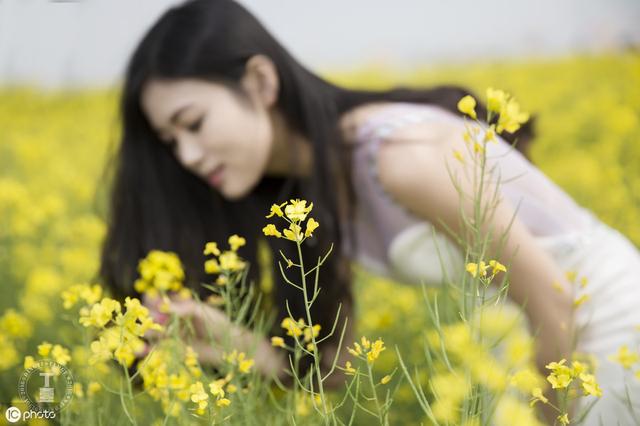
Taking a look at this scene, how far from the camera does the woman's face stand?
1.42 meters

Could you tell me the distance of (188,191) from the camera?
171 cm

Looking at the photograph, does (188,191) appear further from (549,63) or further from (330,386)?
(549,63)

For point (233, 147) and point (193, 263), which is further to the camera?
point (193, 263)

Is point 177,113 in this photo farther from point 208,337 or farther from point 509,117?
point 509,117


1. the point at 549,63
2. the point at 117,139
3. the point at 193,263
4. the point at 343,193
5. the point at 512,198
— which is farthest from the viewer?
the point at 549,63

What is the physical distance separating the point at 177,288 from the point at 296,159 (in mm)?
502

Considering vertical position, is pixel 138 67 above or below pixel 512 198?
above

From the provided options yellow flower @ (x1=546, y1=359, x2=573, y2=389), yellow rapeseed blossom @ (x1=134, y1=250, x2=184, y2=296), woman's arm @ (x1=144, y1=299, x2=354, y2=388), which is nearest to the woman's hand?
woman's arm @ (x1=144, y1=299, x2=354, y2=388)

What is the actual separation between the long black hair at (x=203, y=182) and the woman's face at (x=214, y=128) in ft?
0.09

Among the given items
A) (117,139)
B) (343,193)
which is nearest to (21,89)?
(117,139)

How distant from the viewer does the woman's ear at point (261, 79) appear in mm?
1453

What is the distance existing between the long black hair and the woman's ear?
14 millimetres

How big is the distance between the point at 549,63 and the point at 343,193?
6.18 meters

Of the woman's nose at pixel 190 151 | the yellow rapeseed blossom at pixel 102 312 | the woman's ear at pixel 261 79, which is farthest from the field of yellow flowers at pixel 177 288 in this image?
the woman's ear at pixel 261 79
